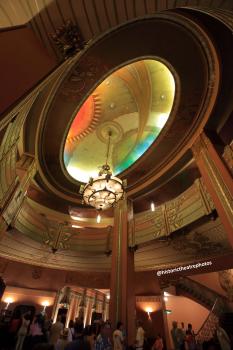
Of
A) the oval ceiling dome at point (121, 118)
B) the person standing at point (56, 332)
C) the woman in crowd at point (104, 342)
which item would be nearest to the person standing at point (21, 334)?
the person standing at point (56, 332)

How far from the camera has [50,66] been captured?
2.13 meters

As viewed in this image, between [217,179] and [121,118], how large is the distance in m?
5.21

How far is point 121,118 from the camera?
30.8ft

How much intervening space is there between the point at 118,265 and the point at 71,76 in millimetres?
6495

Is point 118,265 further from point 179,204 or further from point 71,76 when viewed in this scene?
point 71,76

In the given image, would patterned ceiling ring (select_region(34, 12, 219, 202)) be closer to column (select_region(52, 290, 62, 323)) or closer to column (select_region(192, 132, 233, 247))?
column (select_region(192, 132, 233, 247))

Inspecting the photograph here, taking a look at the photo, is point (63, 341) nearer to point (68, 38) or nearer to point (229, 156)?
point (68, 38)

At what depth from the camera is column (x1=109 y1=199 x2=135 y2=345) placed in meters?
6.03

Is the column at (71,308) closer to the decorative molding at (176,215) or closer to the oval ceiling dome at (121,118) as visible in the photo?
the decorative molding at (176,215)

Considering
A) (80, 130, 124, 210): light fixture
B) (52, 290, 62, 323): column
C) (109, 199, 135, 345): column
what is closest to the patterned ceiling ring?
(109, 199, 135, 345): column

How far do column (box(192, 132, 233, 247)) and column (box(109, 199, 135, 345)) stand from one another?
356 centimetres

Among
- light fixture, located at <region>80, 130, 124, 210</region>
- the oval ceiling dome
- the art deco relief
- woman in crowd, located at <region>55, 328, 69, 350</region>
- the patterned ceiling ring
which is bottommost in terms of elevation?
woman in crowd, located at <region>55, 328, 69, 350</region>

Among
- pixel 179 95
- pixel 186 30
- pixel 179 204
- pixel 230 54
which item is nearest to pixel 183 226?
pixel 179 204

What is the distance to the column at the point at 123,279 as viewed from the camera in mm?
6031
